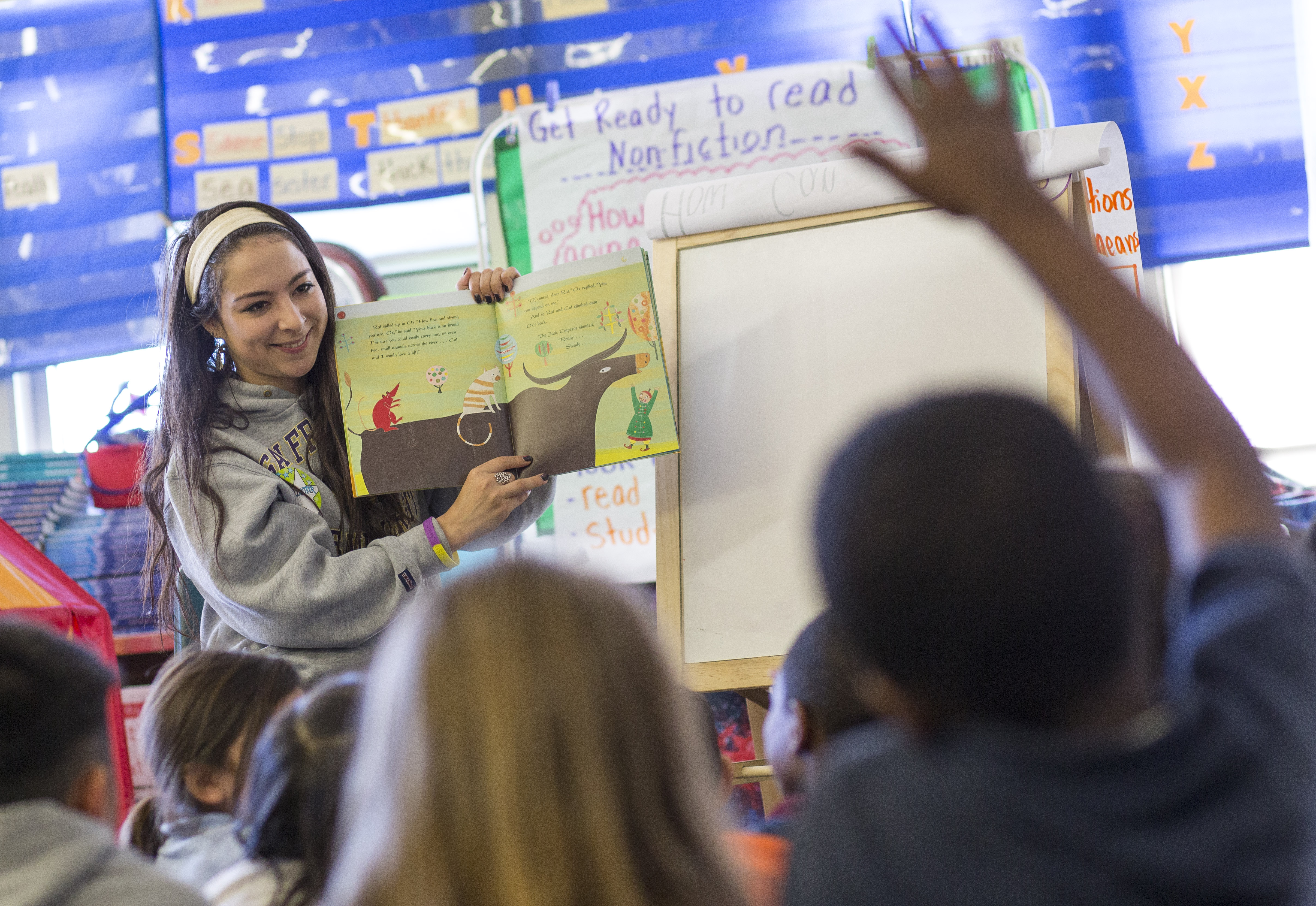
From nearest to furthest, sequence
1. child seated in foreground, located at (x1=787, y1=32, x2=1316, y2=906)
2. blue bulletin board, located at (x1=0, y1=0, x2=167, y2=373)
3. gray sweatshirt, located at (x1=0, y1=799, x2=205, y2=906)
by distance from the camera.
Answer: child seated in foreground, located at (x1=787, y1=32, x2=1316, y2=906) → gray sweatshirt, located at (x1=0, y1=799, x2=205, y2=906) → blue bulletin board, located at (x1=0, y1=0, x2=167, y2=373)

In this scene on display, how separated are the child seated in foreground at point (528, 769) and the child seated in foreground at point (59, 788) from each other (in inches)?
9.7

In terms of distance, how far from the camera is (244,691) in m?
1.41

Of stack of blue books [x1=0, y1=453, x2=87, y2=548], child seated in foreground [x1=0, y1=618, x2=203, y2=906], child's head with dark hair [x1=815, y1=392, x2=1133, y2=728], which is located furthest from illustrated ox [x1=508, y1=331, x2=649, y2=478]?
stack of blue books [x1=0, y1=453, x2=87, y2=548]

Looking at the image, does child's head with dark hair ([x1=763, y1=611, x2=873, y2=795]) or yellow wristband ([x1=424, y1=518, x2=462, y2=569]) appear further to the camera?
yellow wristband ([x1=424, y1=518, x2=462, y2=569])

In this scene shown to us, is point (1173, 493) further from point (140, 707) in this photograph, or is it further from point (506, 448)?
point (140, 707)

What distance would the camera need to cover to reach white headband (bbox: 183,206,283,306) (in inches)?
69.3

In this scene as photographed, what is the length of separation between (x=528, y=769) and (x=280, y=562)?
3.67 ft

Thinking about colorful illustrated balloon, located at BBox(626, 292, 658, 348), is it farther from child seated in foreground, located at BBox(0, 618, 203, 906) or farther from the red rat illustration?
child seated in foreground, located at BBox(0, 618, 203, 906)

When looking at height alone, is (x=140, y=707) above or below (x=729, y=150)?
below

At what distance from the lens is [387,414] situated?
1.81 meters

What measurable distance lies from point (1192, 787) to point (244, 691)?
1176 millimetres

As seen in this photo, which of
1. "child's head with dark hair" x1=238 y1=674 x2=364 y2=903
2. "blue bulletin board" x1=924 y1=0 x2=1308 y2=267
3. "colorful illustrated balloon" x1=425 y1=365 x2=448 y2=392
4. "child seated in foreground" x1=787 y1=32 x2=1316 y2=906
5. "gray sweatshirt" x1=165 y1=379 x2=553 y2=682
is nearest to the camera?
"child seated in foreground" x1=787 y1=32 x2=1316 y2=906

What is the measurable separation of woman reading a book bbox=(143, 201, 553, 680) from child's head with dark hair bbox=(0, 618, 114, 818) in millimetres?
673

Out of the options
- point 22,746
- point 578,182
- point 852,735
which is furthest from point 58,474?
point 852,735
